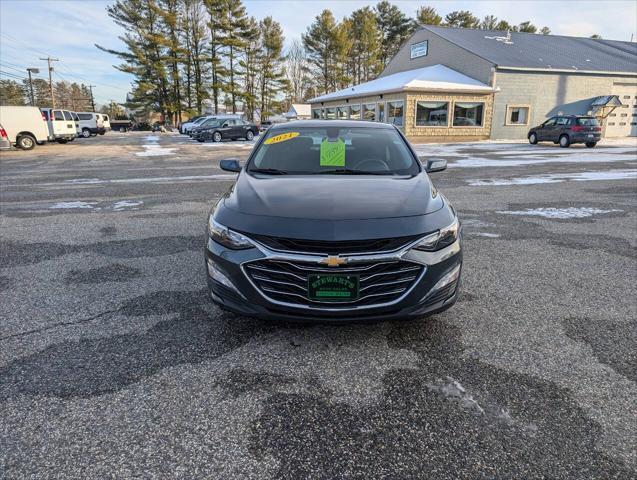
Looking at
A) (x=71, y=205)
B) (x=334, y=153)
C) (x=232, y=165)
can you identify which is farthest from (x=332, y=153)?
(x=71, y=205)

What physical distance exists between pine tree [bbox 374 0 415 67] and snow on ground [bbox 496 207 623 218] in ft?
180

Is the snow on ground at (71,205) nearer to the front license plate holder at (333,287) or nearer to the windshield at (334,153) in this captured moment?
the windshield at (334,153)

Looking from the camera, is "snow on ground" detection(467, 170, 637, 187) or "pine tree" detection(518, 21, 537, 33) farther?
"pine tree" detection(518, 21, 537, 33)

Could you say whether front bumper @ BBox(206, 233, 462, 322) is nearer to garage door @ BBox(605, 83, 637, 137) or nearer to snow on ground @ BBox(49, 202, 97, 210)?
snow on ground @ BBox(49, 202, 97, 210)

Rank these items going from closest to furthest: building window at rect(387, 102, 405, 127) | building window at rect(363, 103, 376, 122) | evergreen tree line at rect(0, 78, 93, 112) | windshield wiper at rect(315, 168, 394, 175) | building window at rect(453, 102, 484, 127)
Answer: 1. windshield wiper at rect(315, 168, 394, 175)
2. building window at rect(387, 102, 405, 127)
3. building window at rect(453, 102, 484, 127)
4. building window at rect(363, 103, 376, 122)
5. evergreen tree line at rect(0, 78, 93, 112)

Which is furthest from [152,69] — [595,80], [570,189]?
[570,189]

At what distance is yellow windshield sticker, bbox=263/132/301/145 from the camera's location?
13.9 ft

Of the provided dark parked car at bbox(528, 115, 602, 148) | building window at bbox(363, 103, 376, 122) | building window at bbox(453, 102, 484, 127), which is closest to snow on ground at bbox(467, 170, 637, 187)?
dark parked car at bbox(528, 115, 602, 148)

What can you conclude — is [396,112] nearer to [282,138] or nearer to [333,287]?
[282,138]

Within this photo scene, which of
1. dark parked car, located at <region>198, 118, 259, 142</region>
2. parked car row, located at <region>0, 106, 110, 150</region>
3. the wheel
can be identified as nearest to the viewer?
parked car row, located at <region>0, 106, 110, 150</region>

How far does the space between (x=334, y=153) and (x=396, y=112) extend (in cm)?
2544

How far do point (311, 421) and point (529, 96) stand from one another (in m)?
31.3

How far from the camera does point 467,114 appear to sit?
1079 inches

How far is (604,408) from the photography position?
2.29m
